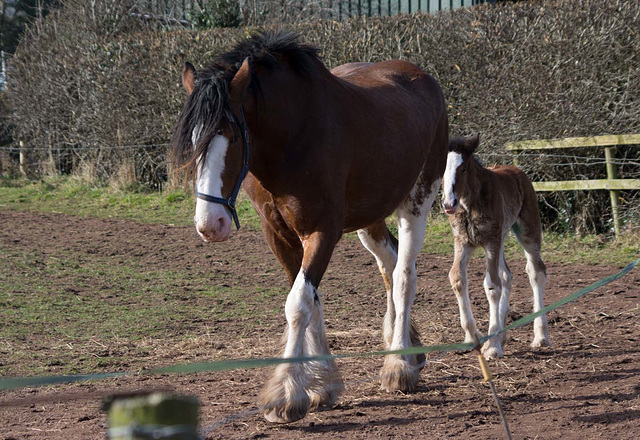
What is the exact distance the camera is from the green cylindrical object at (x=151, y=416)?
1.45m

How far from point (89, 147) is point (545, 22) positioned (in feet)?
32.2

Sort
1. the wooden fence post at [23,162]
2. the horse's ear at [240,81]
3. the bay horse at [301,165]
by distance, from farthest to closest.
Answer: the wooden fence post at [23,162], the horse's ear at [240,81], the bay horse at [301,165]

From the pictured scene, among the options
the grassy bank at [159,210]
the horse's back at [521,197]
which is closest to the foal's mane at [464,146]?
the horse's back at [521,197]

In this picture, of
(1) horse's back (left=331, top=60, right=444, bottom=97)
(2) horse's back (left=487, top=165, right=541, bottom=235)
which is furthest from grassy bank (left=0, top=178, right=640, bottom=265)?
(1) horse's back (left=331, top=60, right=444, bottom=97)

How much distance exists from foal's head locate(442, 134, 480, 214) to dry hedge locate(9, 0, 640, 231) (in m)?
4.08

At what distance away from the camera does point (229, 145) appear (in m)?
3.79

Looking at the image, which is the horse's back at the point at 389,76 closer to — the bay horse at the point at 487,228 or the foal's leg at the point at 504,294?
the bay horse at the point at 487,228

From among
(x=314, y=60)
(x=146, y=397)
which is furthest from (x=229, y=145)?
(x=146, y=397)

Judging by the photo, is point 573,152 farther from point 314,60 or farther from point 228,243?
point 314,60

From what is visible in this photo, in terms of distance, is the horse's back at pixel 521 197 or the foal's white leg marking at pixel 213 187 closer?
the foal's white leg marking at pixel 213 187

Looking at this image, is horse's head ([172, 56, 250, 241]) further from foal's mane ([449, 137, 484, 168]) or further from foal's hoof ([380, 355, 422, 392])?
foal's mane ([449, 137, 484, 168])

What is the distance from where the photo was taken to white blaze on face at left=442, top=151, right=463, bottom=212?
20.6 ft

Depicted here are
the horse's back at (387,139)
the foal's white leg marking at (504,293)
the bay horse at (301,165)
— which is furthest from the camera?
the foal's white leg marking at (504,293)

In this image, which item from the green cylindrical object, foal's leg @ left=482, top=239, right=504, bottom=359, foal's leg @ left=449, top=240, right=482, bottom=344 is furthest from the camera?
foal's leg @ left=482, top=239, right=504, bottom=359
